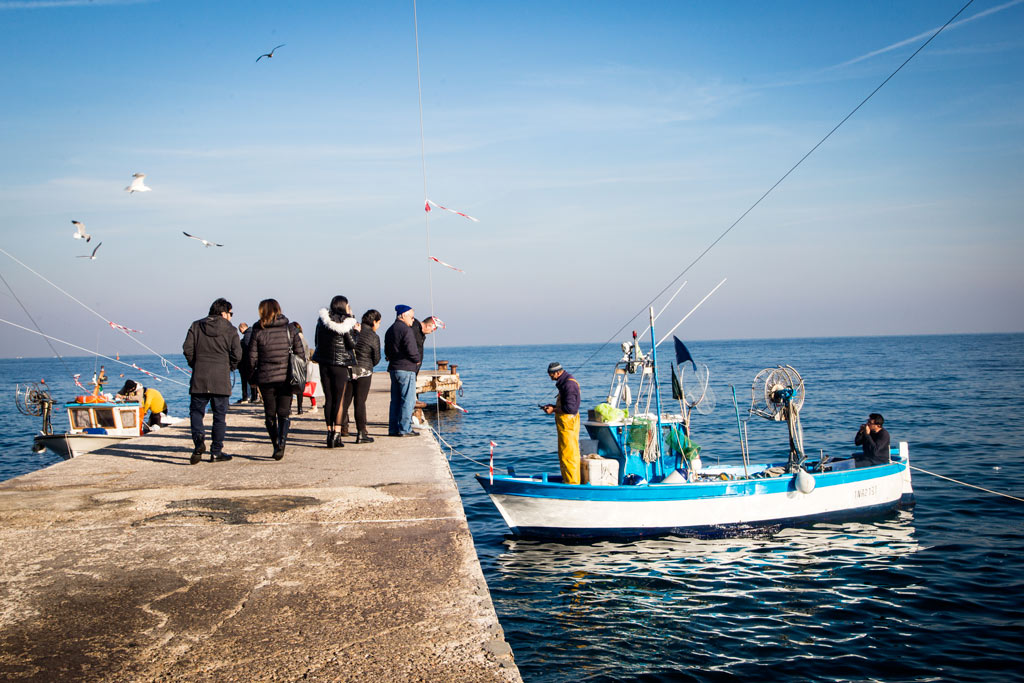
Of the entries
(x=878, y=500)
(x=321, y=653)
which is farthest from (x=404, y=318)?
(x=878, y=500)

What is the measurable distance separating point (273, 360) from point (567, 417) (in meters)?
4.97

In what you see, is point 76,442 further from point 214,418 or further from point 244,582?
point 244,582

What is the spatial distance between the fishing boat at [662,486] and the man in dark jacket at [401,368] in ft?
8.97

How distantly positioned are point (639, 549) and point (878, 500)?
5.42 m

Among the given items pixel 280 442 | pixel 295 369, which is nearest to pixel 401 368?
pixel 295 369

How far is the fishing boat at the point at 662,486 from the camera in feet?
39.5

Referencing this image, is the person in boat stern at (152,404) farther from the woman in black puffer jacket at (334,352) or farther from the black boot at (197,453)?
the black boot at (197,453)

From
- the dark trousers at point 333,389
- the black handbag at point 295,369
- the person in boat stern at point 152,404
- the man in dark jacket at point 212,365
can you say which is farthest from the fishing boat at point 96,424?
the black handbag at point 295,369

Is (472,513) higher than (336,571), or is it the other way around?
(336,571)

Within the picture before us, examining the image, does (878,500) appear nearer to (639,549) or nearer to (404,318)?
(639,549)

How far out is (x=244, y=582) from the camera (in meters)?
3.62

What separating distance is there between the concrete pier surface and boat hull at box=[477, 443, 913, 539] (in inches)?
239

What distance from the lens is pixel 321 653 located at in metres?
2.86

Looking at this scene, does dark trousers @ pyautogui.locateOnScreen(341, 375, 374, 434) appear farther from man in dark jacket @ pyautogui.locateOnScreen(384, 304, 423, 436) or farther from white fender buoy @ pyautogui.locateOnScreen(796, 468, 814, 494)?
white fender buoy @ pyautogui.locateOnScreen(796, 468, 814, 494)
